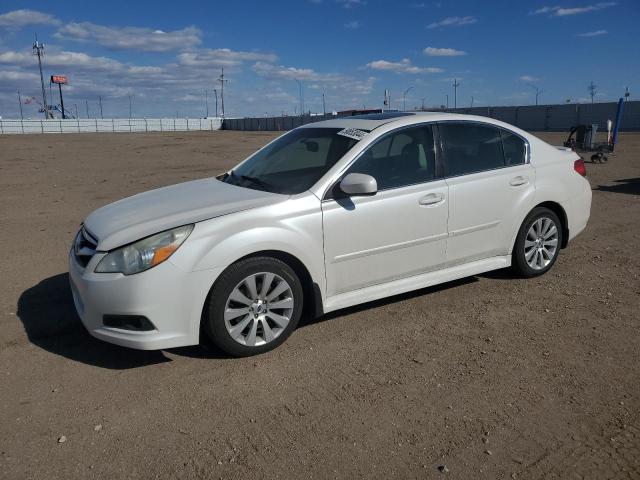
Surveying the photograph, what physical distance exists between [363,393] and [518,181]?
277 centimetres

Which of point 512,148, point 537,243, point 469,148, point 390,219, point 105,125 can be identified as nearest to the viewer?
point 390,219

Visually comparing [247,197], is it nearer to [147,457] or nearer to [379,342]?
[379,342]

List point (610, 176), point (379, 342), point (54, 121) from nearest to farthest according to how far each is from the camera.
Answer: point (379, 342) → point (610, 176) → point (54, 121)

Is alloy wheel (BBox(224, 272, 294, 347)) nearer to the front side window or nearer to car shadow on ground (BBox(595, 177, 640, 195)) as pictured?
the front side window


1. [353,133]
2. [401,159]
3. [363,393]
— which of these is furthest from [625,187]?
[363,393]

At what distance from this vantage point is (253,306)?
12.8 ft

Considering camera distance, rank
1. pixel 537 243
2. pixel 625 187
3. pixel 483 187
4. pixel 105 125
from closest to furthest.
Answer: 1. pixel 483 187
2. pixel 537 243
3. pixel 625 187
4. pixel 105 125

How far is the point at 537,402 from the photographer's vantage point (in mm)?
3324

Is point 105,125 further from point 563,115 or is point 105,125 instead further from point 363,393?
point 363,393

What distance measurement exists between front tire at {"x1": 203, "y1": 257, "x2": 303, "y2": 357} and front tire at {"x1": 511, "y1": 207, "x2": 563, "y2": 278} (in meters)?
2.42

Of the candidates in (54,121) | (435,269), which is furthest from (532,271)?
(54,121)

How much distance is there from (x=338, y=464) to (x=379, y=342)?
58.3 inches

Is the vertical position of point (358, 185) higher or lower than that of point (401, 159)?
lower

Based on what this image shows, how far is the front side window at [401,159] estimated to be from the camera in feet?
14.7
